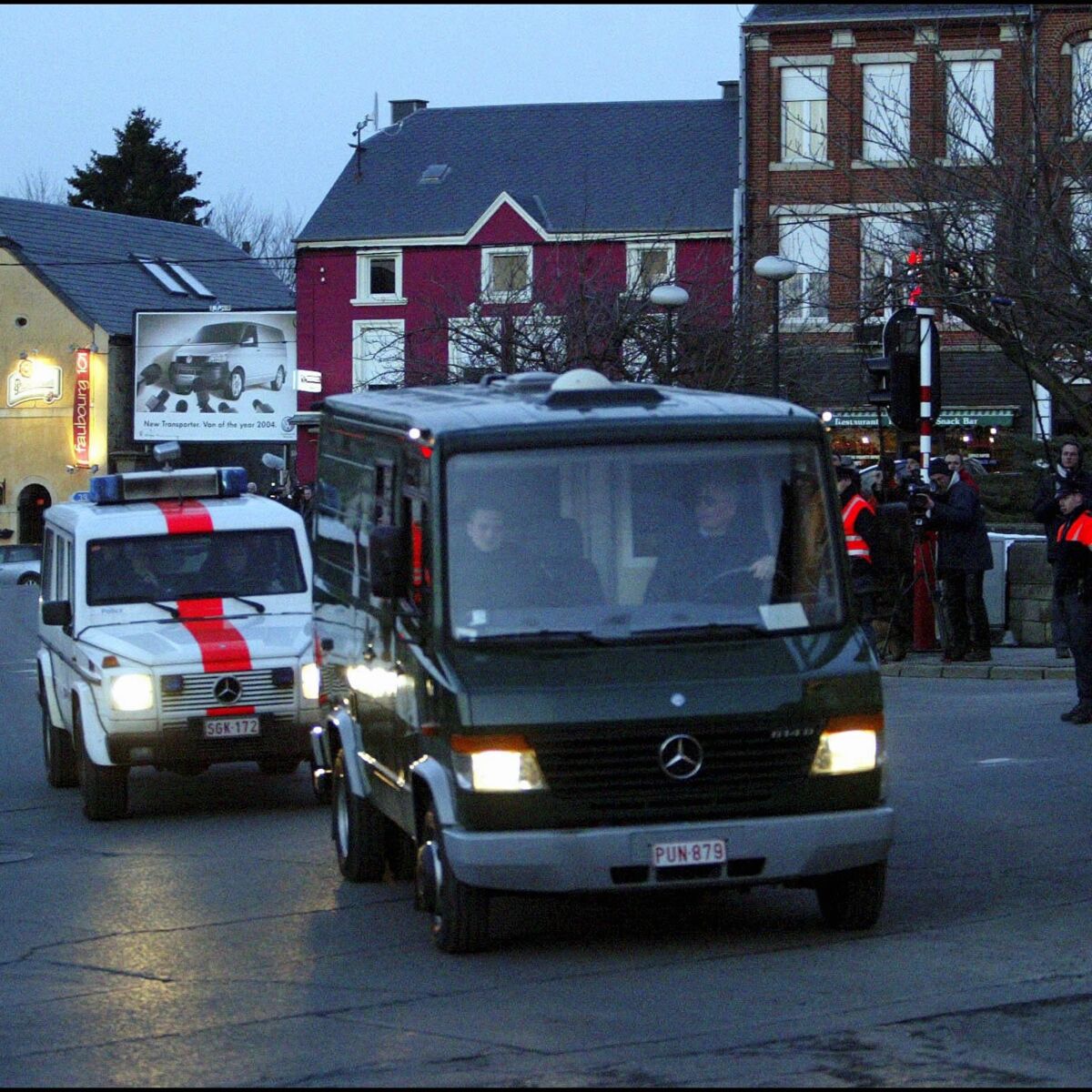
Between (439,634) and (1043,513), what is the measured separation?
10.5 metres

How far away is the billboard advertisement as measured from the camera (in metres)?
66.9

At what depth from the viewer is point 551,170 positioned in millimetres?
59469

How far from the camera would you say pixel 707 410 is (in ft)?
31.1

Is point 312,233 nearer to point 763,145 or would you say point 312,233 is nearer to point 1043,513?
point 763,145

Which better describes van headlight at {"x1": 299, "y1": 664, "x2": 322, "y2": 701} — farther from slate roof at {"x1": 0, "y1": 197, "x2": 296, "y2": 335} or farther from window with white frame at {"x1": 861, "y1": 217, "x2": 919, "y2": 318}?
slate roof at {"x1": 0, "y1": 197, "x2": 296, "y2": 335}

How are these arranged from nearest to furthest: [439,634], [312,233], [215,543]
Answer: [439,634]
[215,543]
[312,233]

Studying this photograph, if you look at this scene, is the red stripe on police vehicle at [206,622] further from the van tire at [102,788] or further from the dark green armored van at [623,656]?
the dark green armored van at [623,656]

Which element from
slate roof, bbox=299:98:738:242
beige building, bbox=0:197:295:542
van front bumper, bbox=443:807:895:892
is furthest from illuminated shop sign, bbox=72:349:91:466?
van front bumper, bbox=443:807:895:892

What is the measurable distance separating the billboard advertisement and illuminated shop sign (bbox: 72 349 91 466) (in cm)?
151

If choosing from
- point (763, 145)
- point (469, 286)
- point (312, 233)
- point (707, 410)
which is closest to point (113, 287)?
point (312, 233)

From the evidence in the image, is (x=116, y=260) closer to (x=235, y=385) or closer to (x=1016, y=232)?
(x=235, y=385)

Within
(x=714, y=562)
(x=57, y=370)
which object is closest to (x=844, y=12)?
(x=57, y=370)

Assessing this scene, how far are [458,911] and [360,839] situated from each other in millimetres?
2117

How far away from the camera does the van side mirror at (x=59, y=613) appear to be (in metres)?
14.6
